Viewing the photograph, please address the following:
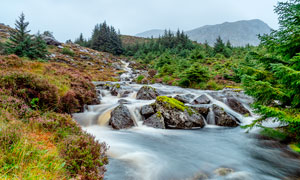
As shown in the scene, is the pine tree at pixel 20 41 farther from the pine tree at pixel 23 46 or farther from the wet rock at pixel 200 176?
the wet rock at pixel 200 176

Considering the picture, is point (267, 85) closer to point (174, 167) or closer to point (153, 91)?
point (174, 167)

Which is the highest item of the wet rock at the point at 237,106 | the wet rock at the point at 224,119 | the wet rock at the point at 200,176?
the wet rock at the point at 237,106

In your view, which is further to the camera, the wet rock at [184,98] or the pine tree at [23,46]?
the pine tree at [23,46]

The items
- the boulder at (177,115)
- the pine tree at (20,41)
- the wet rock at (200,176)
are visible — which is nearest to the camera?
the wet rock at (200,176)

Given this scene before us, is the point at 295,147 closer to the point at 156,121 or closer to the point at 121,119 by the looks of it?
the point at 156,121

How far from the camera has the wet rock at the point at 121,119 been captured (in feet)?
27.2

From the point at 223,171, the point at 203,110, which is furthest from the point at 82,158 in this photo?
the point at 203,110

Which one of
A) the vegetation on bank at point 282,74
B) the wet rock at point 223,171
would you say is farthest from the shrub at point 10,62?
the vegetation on bank at point 282,74

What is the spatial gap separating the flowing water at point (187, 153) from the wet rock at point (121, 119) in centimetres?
33

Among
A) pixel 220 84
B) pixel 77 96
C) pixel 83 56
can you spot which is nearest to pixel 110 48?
pixel 83 56

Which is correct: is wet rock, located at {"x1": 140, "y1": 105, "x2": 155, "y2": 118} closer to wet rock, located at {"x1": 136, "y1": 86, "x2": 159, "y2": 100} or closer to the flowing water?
the flowing water

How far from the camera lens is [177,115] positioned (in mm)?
8984

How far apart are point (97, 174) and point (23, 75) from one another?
18.4ft

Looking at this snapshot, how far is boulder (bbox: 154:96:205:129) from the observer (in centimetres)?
883
